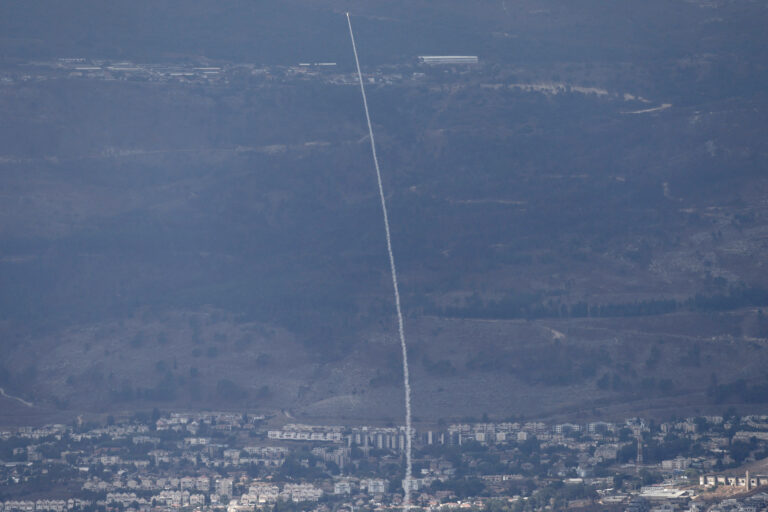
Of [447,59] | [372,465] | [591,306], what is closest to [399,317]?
[591,306]

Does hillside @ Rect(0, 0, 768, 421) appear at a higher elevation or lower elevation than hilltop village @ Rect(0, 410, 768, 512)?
higher

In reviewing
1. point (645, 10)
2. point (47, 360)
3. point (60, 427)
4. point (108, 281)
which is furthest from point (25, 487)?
point (645, 10)

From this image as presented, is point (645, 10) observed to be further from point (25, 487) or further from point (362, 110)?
point (25, 487)

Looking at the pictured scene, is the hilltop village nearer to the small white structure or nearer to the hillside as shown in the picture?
the hillside

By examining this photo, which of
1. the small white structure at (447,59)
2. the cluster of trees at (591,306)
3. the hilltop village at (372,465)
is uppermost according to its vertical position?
the small white structure at (447,59)

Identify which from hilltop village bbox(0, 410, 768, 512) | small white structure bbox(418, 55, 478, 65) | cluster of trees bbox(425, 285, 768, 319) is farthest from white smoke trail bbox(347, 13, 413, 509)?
small white structure bbox(418, 55, 478, 65)

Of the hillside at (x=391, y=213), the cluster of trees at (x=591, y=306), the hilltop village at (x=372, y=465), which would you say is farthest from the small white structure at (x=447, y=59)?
the hilltop village at (x=372, y=465)

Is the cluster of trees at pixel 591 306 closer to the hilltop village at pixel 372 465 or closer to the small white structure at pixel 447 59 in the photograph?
the hilltop village at pixel 372 465

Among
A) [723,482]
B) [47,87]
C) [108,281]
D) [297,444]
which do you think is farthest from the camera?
[47,87]
